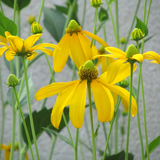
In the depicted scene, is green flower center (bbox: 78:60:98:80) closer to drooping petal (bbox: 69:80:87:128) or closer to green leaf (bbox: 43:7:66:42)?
drooping petal (bbox: 69:80:87:128)

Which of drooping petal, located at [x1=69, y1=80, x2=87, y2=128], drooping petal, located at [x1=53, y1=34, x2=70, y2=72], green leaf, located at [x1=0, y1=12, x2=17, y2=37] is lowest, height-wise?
drooping petal, located at [x1=69, y1=80, x2=87, y2=128]


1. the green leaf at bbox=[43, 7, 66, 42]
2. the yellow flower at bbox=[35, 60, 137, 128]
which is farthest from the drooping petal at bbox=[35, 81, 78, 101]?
the green leaf at bbox=[43, 7, 66, 42]

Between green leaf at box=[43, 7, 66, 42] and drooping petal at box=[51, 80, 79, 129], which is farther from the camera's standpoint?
green leaf at box=[43, 7, 66, 42]

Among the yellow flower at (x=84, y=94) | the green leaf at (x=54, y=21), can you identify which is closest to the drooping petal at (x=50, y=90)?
the yellow flower at (x=84, y=94)

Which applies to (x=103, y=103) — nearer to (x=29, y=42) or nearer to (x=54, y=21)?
(x=29, y=42)

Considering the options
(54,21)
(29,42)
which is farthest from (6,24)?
(54,21)

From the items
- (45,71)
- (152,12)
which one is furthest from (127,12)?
(45,71)

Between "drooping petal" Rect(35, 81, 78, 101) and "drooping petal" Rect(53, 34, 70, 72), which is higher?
"drooping petal" Rect(53, 34, 70, 72)
